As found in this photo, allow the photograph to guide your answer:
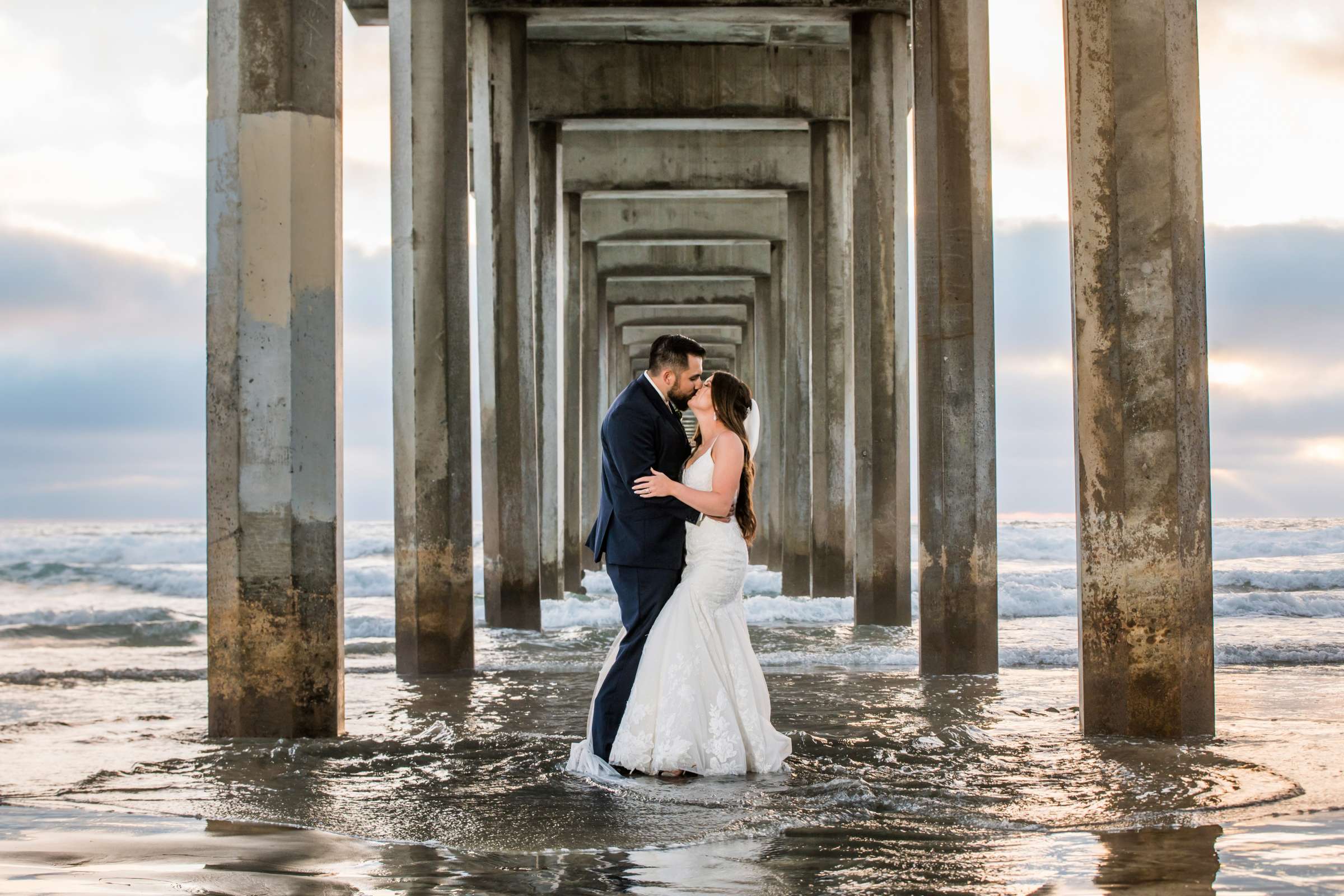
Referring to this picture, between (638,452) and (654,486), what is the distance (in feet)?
0.52

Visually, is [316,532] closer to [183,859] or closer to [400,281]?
[183,859]

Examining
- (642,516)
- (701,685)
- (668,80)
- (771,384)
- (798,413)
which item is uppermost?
(668,80)

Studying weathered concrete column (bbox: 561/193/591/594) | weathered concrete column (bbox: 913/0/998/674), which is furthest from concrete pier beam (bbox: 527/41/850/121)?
weathered concrete column (bbox: 913/0/998/674)

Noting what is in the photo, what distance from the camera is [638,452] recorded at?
5086 millimetres

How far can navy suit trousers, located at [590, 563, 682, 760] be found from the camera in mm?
5055

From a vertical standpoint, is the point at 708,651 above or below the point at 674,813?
above

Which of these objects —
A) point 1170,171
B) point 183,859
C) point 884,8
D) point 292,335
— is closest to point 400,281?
point 292,335

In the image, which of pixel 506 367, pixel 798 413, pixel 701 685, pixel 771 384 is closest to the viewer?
pixel 701 685

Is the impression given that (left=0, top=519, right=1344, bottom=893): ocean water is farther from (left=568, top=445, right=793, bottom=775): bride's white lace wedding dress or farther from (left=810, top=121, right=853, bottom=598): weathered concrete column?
(left=810, top=121, right=853, bottom=598): weathered concrete column

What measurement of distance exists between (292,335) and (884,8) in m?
9.38

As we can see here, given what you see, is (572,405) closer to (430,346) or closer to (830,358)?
(830,358)

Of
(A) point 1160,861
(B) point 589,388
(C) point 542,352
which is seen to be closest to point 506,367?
(C) point 542,352

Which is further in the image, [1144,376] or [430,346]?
[430,346]

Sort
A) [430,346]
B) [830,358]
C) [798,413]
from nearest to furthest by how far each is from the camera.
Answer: [430,346] < [830,358] < [798,413]
